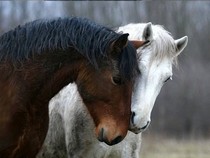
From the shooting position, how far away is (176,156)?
10.6 m

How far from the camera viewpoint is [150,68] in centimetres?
430

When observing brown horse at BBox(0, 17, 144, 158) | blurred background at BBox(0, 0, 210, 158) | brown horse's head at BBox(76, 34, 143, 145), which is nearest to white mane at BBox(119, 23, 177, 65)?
brown horse at BBox(0, 17, 144, 158)

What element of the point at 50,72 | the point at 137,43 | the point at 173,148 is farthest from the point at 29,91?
the point at 173,148

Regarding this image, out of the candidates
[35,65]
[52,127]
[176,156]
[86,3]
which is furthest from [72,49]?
[86,3]

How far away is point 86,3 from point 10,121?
474 inches

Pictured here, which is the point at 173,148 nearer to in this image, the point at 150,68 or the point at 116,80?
the point at 150,68

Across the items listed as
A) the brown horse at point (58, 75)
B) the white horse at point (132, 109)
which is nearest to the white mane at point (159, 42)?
the white horse at point (132, 109)

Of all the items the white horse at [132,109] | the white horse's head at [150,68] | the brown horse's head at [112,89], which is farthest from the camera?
the white horse at [132,109]

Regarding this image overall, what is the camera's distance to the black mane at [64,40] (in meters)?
3.88

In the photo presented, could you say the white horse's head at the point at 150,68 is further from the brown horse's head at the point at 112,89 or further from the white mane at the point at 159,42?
the brown horse's head at the point at 112,89

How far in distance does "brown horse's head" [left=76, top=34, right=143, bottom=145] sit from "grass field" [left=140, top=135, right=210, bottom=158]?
6.70m

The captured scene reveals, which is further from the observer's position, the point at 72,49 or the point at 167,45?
the point at 167,45

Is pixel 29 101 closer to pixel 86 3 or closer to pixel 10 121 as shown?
pixel 10 121

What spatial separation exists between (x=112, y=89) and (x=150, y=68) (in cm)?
62
